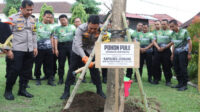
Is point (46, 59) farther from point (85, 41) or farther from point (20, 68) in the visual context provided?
point (85, 41)

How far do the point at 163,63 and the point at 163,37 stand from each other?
81 centimetres

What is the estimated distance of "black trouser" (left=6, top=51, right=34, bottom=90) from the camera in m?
5.00

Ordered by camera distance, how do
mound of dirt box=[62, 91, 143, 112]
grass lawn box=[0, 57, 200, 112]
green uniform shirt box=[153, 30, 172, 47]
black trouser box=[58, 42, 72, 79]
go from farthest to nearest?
green uniform shirt box=[153, 30, 172, 47], black trouser box=[58, 42, 72, 79], grass lawn box=[0, 57, 200, 112], mound of dirt box=[62, 91, 143, 112]

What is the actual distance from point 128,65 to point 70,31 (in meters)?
3.94

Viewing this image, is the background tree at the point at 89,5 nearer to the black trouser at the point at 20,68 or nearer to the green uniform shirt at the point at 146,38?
the green uniform shirt at the point at 146,38

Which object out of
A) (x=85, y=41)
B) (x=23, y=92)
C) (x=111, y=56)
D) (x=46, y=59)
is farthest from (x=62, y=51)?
(x=111, y=56)

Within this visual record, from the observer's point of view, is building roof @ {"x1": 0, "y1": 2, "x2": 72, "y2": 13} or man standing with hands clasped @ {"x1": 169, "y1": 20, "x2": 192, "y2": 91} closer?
man standing with hands clasped @ {"x1": 169, "y1": 20, "x2": 192, "y2": 91}

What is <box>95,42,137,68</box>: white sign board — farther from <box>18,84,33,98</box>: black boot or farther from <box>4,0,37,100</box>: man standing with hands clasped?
<box>18,84,33,98</box>: black boot

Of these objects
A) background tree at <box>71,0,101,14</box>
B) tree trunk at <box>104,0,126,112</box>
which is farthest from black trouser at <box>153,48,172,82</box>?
background tree at <box>71,0,101,14</box>

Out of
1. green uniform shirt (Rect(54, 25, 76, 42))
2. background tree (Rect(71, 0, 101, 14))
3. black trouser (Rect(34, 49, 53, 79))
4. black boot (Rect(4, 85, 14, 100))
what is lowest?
black boot (Rect(4, 85, 14, 100))

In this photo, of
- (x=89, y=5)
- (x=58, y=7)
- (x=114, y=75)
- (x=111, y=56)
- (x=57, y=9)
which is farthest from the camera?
(x=58, y=7)

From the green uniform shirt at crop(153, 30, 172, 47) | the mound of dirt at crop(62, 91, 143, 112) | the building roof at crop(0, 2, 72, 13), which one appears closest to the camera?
the mound of dirt at crop(62, 91, 143, 112)

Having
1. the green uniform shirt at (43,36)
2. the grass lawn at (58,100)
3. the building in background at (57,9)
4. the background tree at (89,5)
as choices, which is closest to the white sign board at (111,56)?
the grass lawn at (58,100)

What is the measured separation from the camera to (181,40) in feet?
22.0
